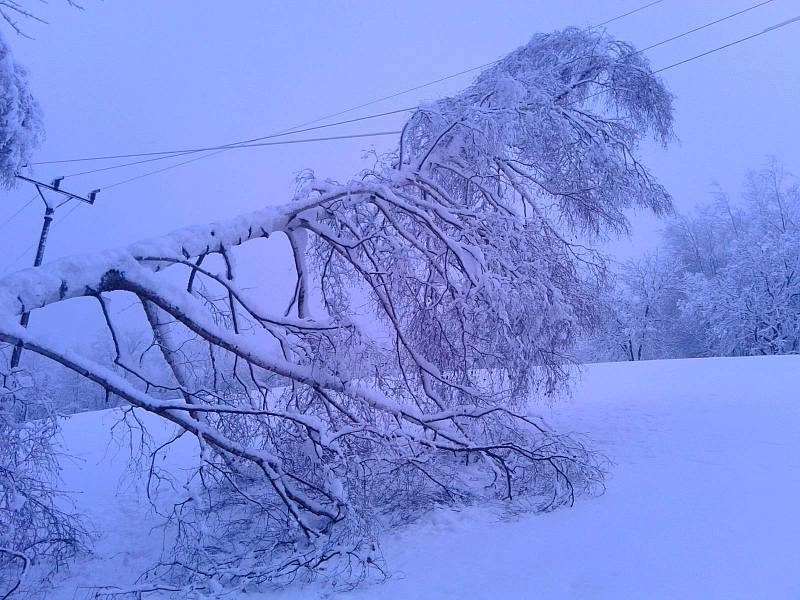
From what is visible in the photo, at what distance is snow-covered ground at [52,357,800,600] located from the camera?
3.43 metres

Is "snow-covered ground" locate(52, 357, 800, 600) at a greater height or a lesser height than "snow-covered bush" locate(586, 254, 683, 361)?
greater

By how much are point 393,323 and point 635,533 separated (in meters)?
2.76

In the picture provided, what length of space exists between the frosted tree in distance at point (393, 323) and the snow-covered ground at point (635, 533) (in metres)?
0.41

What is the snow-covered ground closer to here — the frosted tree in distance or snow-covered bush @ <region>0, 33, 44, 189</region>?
the frosted tree in distance

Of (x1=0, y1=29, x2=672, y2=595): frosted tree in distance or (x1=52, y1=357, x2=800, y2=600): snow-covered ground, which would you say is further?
(x1=0, y1=29, x2=672, y2=595): frosted tree in distance

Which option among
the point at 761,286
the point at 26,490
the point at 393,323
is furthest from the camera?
the point at 761,286

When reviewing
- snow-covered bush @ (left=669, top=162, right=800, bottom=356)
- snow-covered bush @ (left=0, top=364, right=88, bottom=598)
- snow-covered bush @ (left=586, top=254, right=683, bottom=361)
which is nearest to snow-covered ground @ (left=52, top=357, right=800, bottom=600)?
snow-covered bush @ (left=0, top=364, right=88, bottom=598)

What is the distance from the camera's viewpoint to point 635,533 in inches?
161

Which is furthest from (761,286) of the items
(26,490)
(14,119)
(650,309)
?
(26,490)

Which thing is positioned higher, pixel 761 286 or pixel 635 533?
pixel 635 533

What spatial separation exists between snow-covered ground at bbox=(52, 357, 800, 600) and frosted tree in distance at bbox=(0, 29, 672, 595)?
0.41 meters

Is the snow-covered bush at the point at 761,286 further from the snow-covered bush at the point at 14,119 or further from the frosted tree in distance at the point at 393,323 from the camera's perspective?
the snow-covered bush at the point at 14,119

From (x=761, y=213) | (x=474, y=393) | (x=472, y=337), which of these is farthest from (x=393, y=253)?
(x=761, y=213)

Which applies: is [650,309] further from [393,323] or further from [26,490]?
[26,490]
